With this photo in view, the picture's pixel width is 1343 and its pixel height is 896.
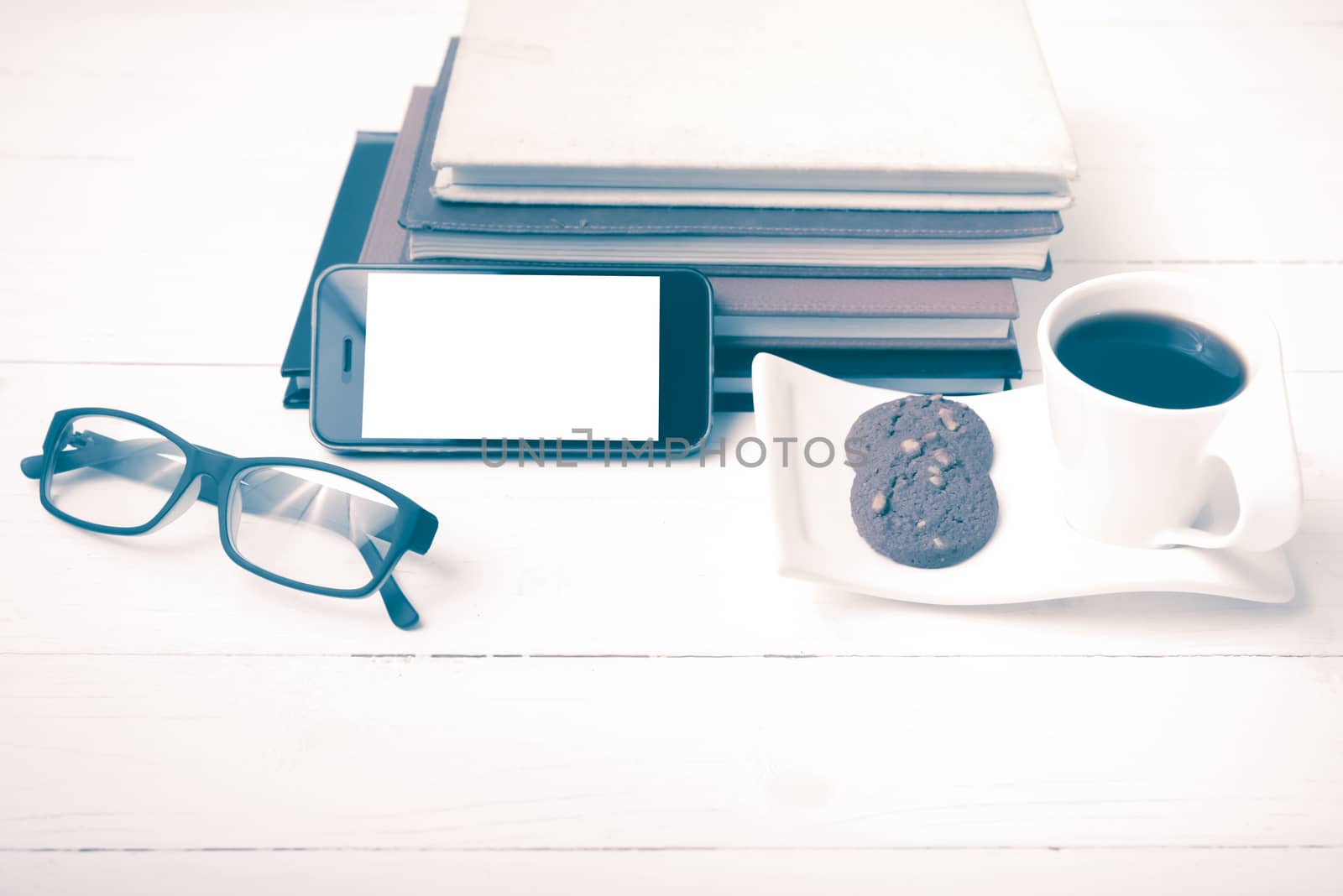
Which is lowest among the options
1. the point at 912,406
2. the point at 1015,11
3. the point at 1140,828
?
the point at 1140,828

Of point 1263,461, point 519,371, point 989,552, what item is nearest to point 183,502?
point 519,371

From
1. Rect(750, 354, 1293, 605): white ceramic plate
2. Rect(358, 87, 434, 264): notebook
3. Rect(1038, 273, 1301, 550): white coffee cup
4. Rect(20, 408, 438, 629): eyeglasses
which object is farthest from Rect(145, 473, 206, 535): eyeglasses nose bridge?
Rect(1038, 273, 1301, 550): white coffee cup

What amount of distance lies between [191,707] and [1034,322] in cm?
54

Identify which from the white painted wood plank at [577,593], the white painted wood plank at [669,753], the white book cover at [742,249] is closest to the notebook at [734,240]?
the white book cover at [742,249]

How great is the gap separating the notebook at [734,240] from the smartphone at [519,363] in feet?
0.05

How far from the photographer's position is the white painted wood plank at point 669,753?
0.47 meters

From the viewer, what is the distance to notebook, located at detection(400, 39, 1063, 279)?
56 centimetres

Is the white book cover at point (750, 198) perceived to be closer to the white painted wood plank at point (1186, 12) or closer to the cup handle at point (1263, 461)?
the cup handle at point (1263, 461)

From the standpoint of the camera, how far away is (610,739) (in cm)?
49

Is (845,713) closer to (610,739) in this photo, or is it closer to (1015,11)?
(610,739)

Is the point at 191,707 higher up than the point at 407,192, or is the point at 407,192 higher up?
the point at 407,192

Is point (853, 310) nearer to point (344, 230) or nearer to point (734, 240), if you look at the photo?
point (734, 240)

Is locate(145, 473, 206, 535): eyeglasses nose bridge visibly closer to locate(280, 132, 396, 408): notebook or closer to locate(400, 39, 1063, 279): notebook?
locate(280, 132, 396, 408): notebook

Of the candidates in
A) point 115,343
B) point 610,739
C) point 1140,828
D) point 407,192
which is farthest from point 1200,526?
point 115,343
